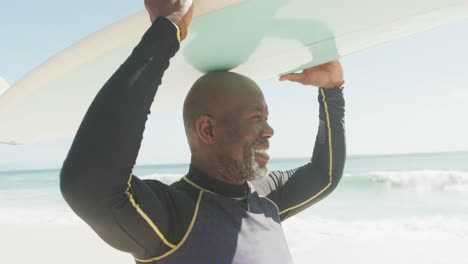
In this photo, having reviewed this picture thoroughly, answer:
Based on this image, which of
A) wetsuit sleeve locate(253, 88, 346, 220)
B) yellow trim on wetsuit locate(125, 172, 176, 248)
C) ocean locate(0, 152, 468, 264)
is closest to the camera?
yellow trim on wetsuit locate(125, 172, 176, 248)

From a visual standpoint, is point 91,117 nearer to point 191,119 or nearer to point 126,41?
point 126,41

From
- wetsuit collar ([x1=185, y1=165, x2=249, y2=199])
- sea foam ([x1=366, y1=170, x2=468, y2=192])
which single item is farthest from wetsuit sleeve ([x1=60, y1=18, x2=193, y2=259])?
sea foam ([x1=366, y1=170, x2=468, y2=192])

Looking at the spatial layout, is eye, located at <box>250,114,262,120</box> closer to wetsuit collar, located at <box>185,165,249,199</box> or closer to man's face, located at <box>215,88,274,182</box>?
Result: man's face, located at <box>215,88,274,182</box>

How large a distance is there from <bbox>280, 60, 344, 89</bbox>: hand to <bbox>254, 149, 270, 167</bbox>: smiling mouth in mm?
678

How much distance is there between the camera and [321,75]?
7.15ft

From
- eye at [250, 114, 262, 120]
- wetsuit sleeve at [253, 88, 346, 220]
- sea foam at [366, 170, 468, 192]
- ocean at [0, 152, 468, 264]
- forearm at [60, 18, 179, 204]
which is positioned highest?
forearm at [60, 18, 179, 204]

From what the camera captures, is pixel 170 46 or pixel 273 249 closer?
pixel 170 46

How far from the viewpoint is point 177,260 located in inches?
53.7

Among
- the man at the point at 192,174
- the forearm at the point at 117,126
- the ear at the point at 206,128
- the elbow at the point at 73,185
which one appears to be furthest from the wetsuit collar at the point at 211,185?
the elbow at the point at 73,185

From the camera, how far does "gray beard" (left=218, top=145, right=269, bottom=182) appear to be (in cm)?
162

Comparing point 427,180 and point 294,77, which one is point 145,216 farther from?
point 427,180

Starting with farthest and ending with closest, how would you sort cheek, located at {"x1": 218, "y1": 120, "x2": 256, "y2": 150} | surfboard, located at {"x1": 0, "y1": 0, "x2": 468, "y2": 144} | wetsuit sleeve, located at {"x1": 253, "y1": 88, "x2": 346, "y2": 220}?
wetsuit sleeve, located at {"x1": 253, "y1": 88, "x2": 346, "y2": 220} < cheek, located at {"x1": 218, "y1": 120, "x2": 256, "y2": 150} < surfboard, located at {"x1": 0, "y1": 0, "x2": 468, "y2": 144}

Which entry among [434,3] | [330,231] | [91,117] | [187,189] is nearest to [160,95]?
[187,189]

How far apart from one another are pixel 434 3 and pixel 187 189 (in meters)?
1.05
